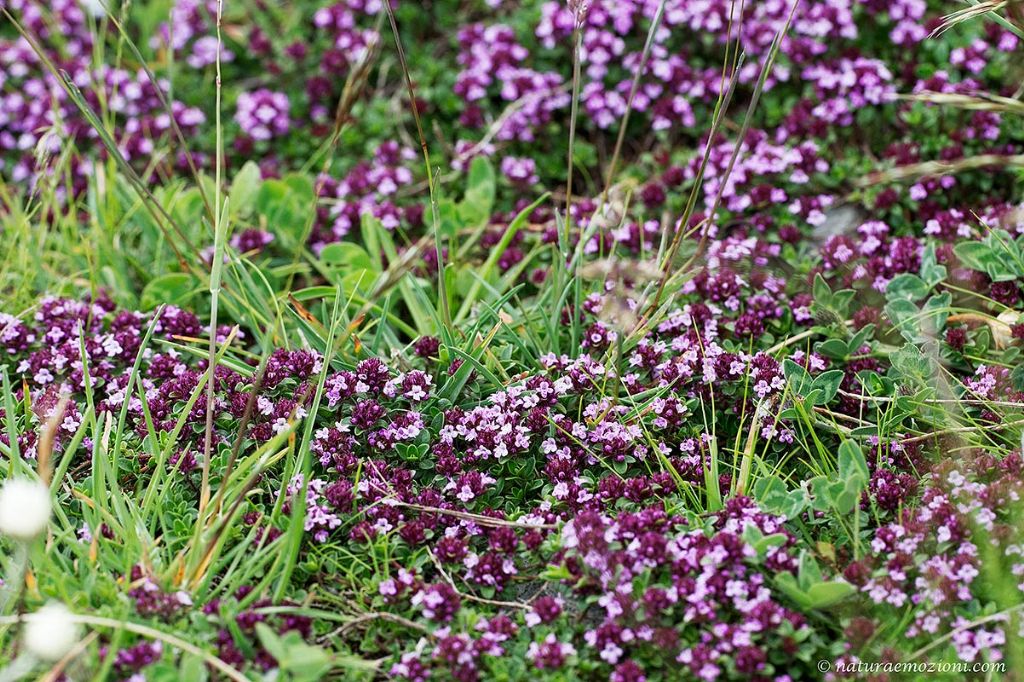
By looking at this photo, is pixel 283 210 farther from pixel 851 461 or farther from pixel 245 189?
pixel 851 461

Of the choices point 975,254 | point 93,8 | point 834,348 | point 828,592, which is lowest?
point 828,592

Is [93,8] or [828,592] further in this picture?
[93,8]

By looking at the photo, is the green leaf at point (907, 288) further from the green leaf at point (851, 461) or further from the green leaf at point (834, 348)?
the green leaf at point (851, 461)

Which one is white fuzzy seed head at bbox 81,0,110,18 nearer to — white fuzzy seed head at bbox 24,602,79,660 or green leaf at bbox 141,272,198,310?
green leaf at bbox 141,272,198,310

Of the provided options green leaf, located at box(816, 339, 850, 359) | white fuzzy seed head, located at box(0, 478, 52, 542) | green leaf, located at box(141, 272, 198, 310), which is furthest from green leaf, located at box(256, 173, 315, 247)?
white fuzzy seed head, located at box(0, 478, 52, 542)

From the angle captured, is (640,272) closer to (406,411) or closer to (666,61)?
(406,411)

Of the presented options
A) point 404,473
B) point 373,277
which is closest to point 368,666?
point 404,473

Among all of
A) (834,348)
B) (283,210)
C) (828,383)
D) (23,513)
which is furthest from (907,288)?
(23,513)
